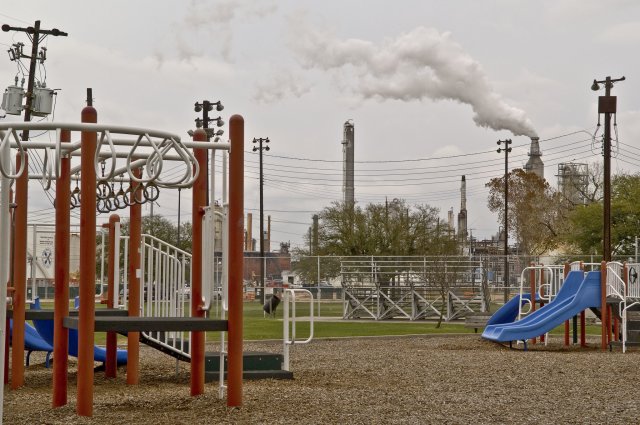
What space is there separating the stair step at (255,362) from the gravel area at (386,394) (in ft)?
1.18

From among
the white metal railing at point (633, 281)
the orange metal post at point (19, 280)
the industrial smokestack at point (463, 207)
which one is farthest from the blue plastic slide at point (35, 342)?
the industrial smokestack at point (463, 207)

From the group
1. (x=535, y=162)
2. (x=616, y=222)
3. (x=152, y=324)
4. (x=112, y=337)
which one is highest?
(x=535, y=162)

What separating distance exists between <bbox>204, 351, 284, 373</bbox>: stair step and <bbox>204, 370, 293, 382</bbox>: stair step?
9 cm

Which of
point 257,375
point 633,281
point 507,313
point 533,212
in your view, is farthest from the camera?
point 533,212

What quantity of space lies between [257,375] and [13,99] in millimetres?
22857

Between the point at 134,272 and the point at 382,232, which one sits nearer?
the point at 134,272

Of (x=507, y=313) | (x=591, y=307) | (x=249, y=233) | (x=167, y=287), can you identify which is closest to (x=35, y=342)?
(x=167, y=287)

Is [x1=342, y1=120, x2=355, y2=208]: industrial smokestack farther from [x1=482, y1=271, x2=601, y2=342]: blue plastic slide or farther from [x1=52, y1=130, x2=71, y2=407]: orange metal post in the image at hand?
[x1=52, y1=130, x2=71, y2=407]: orange metal post

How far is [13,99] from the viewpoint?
104 ft

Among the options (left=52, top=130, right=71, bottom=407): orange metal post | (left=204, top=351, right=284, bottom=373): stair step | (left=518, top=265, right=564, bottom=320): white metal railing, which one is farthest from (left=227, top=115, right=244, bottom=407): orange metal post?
(left=518, top=265, right=564, bottom=320): white metal railing

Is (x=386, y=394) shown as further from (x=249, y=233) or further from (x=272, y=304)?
(x=249, y=233)

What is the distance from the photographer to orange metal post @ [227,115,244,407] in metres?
8.70

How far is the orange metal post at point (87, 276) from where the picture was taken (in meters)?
8.23

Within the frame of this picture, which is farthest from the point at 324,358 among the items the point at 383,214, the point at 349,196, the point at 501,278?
the point at 349,196
